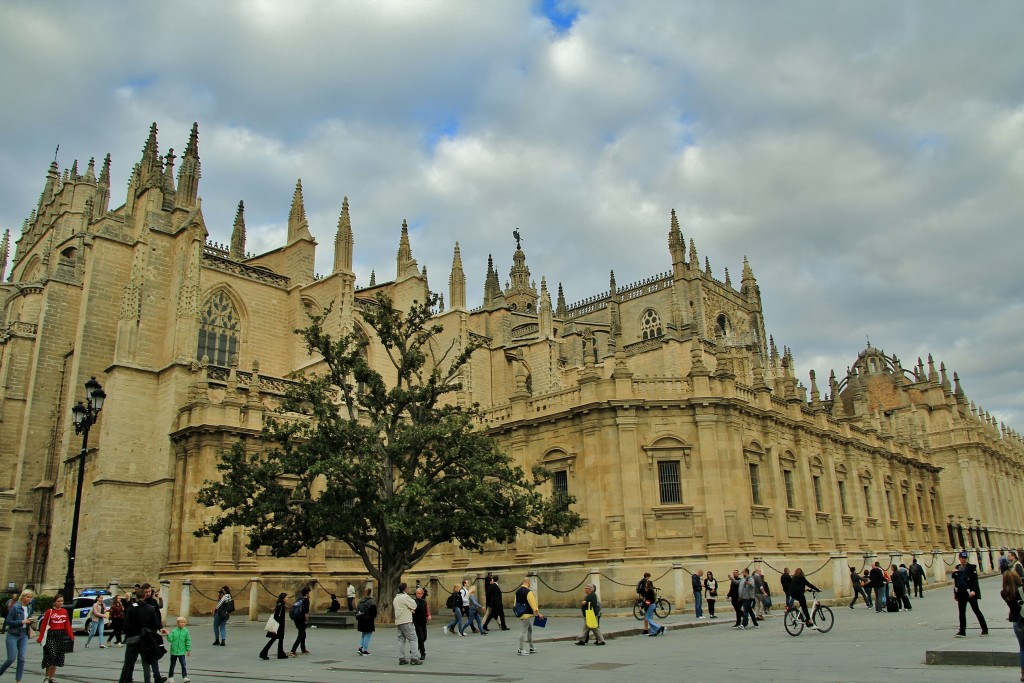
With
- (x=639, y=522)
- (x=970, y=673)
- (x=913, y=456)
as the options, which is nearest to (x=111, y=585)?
(x=639, y=522)

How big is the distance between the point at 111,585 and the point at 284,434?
925 centimetres

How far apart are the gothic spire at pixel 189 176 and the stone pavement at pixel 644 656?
19.6 metres

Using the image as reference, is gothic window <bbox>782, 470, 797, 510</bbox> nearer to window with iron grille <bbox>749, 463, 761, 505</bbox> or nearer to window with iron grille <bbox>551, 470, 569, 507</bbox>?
window with iron grille <bbox>749, 463, 761, 505</bbox>

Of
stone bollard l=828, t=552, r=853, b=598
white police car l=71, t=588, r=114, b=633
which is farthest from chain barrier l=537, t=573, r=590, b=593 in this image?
white police car l=71, t=588, r=114, b=633

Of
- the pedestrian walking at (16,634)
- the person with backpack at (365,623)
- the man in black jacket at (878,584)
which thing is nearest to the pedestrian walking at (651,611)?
the person with backpack at (365,623)

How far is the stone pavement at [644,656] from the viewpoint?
10.4m

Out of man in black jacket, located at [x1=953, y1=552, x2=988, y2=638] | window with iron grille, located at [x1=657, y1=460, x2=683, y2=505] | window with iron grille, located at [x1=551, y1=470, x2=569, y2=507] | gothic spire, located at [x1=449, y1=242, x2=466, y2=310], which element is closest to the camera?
man in black jacket, located at [x1=953, y1=552, x2=988, y2=638]

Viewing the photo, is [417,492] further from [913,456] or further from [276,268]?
[913,456]

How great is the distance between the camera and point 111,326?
1259 inches

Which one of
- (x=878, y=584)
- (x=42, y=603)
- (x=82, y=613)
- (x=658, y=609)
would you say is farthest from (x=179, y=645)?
(x=42, y=603)

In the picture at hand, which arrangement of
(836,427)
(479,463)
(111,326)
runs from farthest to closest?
(836,427)
(111,326)
(479,463)

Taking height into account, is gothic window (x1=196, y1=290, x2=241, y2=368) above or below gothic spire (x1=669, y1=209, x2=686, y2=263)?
below

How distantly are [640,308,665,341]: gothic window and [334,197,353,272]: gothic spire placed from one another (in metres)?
32.1

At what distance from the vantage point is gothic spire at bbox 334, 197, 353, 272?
36769 mm
